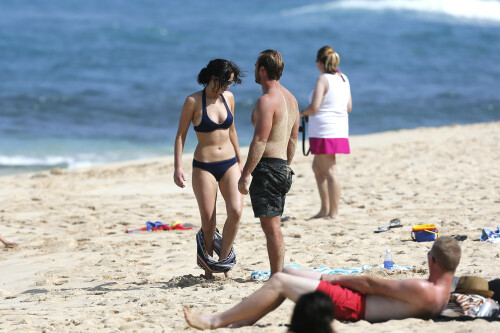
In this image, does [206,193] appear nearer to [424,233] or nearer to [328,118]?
[424,233]

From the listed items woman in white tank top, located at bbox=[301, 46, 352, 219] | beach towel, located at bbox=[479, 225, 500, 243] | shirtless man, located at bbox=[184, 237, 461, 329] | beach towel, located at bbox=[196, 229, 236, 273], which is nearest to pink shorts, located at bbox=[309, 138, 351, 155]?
woman in white tank top, located at bbox=[301, 46, 352, 219]

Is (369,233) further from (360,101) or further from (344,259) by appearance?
(360,101)

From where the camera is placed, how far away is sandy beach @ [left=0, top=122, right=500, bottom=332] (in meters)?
4.98

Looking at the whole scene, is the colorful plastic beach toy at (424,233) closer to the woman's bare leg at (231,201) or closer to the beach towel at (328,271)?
the beach towel at (328,271)

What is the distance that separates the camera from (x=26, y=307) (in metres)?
5.35

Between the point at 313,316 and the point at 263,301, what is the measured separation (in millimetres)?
812

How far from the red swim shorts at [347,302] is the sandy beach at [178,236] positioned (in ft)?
0.20

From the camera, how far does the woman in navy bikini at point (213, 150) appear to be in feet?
18.2

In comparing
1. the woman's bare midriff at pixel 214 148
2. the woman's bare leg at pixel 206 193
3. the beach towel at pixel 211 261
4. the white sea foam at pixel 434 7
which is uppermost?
the white sea foam at pixel 434 7

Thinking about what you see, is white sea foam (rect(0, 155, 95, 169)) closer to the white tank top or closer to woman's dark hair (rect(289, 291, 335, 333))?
the white tank top

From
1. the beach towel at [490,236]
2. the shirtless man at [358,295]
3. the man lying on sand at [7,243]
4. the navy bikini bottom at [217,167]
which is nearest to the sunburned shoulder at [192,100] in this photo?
the navy bikini bottom at [217,167]

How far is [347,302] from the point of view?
4.27 meters

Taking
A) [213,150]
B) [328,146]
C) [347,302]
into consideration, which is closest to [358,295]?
[347,302]

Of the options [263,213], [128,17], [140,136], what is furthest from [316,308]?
[128,17]
